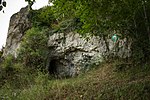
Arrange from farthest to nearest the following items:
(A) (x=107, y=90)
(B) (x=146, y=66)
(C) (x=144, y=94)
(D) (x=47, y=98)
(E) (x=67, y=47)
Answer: (E) (x=67, y=47) → (B) (x=146, y=66) → (D) (x=47, y=98) → (A) (x=107, y=90) → (C) (x=144, y=94)

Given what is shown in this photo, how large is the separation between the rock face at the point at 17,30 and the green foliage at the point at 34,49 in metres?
2.32

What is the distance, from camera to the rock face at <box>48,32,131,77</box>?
45.3 ft

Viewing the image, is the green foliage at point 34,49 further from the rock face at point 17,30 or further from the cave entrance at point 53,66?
the rock face at point 17,30

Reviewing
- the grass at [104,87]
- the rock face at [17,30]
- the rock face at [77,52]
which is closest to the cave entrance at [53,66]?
the rock face at [77,52]

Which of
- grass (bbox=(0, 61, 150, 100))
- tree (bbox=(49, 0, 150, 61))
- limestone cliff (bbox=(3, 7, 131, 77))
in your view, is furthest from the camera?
limestone cliff (bbox=(3, 7, 131, 77))

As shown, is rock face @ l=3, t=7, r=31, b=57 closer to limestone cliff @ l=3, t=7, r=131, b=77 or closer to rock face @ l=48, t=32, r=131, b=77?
limestone cliff @ l=3, t=7, r=131, b=77

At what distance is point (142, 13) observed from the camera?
10594 millimetres

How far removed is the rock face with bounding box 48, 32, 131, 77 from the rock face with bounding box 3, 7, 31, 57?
3427mm

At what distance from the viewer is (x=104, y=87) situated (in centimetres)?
962

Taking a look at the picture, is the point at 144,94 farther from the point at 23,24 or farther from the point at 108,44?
the point at 23,24

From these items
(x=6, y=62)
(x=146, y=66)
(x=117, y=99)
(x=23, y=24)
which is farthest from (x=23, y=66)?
(x=117, y=99)

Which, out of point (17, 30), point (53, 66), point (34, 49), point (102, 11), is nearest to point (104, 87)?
point (102, 11)

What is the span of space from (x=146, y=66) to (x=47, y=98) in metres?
4.10

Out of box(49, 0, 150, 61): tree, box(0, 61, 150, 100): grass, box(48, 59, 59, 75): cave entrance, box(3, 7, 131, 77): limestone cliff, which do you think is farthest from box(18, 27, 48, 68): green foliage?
box(49, 0, 150, 61): tree
